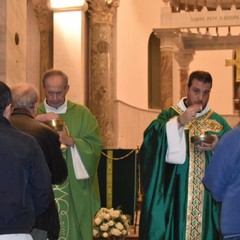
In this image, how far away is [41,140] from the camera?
3.76 metres

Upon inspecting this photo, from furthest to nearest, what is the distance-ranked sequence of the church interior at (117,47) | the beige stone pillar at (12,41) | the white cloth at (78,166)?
the church interior at (117,47) < the beige stone pillar at (12,41) < the white cloth at (78,166)

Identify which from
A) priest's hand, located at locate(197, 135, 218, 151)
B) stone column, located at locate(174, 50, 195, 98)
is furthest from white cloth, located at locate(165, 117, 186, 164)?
stone column, located at locate(174, 50, 195, 98)

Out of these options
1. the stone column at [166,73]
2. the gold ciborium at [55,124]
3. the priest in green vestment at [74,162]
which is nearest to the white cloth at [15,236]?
the gold ciborium at [55,124]

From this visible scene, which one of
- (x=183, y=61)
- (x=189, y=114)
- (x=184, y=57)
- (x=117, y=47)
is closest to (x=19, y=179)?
(x=189, y=114)

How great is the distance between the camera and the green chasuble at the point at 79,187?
4996 mm

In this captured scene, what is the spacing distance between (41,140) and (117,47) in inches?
364

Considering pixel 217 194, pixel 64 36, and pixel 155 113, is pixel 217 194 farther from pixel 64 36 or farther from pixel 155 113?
pixel 155 113

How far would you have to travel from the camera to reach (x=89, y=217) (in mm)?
5105

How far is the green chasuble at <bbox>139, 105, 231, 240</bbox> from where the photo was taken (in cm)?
480

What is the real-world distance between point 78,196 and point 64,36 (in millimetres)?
5909

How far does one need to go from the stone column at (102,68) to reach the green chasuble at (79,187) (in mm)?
6383

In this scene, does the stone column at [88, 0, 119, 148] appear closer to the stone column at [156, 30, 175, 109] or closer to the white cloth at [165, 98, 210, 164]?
the stone column at [156, 30, 175, 109]

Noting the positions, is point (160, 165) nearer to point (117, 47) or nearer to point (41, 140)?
point (41, 140)

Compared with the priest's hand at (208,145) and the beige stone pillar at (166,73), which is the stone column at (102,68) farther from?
the priest's hand at (208,145)
